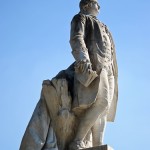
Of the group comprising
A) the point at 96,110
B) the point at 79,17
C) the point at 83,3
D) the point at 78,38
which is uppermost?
the point at 83,3

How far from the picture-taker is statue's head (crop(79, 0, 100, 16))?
31.9ft

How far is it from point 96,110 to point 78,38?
60.9 inches

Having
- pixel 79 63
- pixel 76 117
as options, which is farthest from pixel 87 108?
pixel 79 63

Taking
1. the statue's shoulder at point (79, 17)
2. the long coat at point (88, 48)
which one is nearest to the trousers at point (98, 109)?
the long coat at point (88, 48)

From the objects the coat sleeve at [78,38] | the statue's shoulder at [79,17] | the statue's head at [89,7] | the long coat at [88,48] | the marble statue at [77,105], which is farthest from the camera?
the statue's head at [89,7]

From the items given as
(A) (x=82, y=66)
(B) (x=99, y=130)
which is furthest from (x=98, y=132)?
(A) (x=82, y=66)

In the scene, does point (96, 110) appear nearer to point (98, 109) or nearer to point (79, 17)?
point (98, 109)

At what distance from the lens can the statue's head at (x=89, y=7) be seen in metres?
9.73

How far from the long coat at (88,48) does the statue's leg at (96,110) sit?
0.11 meters

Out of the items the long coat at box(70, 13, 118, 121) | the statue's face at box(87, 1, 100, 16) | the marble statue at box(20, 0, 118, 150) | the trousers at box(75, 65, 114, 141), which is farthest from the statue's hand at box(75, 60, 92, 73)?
the statue's face at box(87, 1, 100, 16)

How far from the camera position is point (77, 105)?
28.4 feet

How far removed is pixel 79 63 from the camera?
8.70 metres

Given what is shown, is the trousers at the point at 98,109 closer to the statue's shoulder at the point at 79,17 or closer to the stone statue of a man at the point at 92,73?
the stone statue of a man at the point at 92,73

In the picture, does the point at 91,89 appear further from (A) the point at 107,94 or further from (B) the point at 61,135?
(B) the point at 61,135
